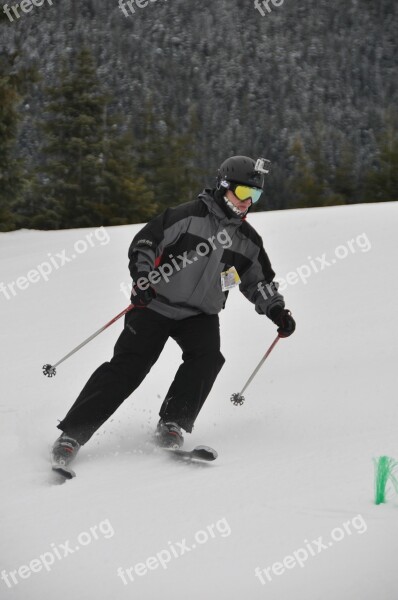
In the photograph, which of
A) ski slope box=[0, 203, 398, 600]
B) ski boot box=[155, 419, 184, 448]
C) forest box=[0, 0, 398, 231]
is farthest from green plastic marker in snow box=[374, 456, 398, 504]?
forest box=[0, 0, 398, 231]

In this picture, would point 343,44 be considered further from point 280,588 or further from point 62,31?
point 280,588

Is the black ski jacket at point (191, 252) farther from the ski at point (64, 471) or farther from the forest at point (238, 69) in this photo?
the forest at point (238, 69)

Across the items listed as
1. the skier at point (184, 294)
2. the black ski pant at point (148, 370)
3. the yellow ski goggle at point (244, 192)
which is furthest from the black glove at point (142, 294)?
the yellow ski goggle at point (244, 192)

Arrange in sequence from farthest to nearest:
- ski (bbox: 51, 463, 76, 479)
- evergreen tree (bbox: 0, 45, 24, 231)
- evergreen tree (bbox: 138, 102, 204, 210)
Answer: evergreen tree (bbox: 138, 102, 204, 210) < evergreen tree (bbox: 0, 45, 24, 231) < ski (bbox: 51, 463, 76, 479)

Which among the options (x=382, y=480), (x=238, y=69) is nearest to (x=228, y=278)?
(x=382, y=480)

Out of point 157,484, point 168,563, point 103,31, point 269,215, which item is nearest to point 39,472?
point 157,484

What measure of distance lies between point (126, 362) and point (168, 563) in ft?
5.00

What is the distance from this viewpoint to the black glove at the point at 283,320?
4.64 m

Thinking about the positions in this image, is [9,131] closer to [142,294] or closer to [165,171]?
[142,294]

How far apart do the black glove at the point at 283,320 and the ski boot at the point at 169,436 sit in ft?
2.66

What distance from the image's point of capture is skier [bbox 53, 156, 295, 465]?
13.9 feet

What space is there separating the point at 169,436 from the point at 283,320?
914 mm

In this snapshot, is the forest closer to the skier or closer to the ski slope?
the ski slope

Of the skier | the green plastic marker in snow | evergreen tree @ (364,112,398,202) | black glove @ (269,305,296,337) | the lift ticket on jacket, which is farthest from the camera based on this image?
evergreen tree @ (364,112,398,202)
